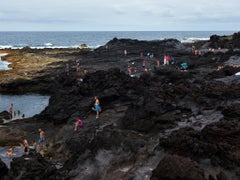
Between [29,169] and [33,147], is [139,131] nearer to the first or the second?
[33,147]

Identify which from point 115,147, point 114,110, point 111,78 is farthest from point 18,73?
point 115,147

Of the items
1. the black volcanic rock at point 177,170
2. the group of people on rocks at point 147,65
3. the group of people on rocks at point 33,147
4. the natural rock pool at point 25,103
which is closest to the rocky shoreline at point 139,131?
the black volcanic rock at point 177,170

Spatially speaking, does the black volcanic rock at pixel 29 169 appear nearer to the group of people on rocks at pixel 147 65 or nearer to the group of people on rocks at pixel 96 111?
the group of people on rocks at pixel 96 111

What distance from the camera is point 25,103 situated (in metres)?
47.9

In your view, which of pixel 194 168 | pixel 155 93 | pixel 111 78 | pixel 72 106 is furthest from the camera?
pixel 111 78

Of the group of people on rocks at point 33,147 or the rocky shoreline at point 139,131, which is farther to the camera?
the group of people on rocks at point 33,147

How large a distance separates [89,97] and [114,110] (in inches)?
220

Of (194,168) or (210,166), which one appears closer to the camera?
(194,168)

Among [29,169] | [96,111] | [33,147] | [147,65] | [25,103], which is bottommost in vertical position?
[25,103]

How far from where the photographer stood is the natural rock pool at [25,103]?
4357cm

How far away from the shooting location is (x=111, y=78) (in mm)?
39406

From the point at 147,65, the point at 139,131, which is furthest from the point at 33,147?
the point at 147,65

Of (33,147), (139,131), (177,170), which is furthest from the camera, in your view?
(33,147)

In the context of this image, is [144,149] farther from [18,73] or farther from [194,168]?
[18,73]
